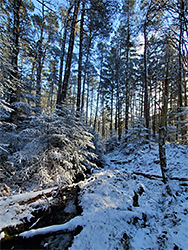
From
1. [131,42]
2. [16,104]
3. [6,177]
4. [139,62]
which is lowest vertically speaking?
[6,177]

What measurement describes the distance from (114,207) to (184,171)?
11.4 feet

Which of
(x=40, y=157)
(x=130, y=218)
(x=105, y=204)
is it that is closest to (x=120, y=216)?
(x=130, y=218)

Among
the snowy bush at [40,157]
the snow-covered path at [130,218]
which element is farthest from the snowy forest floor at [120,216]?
the snowy bush at [40,157]

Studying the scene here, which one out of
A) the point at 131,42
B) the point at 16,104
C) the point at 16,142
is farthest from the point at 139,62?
the point at 16,142

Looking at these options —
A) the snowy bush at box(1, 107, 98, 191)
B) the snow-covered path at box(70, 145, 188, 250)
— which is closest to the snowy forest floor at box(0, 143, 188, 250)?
the snow-covered path at box(70, 145, 188, 250)

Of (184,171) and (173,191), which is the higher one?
(184,171)

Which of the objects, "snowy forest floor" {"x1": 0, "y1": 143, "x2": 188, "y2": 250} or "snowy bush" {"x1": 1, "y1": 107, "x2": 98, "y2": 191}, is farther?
"snowy bush" {"x1": 1, "y1": 107, "x2": 98, "y2": 191}

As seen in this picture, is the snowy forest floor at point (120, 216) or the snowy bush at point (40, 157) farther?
the snowy bush at point (40, 157)

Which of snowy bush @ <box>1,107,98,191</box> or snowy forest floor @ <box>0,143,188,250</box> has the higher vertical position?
snowy bush @ <box>1,107,98,191</box>

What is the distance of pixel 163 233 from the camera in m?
2.28

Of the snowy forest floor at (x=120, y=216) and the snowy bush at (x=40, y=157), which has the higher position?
the snowy bush at (x=40, y=157)

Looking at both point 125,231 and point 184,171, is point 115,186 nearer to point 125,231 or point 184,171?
point 125,231

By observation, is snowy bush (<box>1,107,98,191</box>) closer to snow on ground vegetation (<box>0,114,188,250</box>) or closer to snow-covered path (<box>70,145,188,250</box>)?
snow on ground vegetation (<box>0,114,188,250</box>)

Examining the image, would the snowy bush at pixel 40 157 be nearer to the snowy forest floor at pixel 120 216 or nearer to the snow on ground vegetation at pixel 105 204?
the snow on ground vegetation at pixel 105 204
